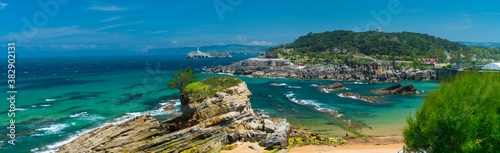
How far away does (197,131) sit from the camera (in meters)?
31.3

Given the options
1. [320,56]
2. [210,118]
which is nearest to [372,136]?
[210,118]

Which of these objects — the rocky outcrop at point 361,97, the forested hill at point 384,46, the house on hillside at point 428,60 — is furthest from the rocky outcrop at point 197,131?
the forested hill at point 384,46

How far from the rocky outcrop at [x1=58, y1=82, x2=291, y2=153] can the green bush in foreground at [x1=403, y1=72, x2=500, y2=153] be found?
14122 millimetres

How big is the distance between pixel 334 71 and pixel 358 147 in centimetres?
7803

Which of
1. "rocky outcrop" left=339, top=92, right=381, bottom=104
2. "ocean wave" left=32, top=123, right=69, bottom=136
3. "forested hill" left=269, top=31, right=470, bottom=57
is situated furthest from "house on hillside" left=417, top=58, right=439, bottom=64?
"ocean wave" left=32, top=123, right=69, bottom=136

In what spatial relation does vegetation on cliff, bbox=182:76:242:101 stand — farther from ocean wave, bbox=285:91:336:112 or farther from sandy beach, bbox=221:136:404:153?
ocean wave, bbox=285:91:336:112

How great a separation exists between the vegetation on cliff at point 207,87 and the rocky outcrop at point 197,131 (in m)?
0.46

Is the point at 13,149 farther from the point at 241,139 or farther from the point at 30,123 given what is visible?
the point at 241,139

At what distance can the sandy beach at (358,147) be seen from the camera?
29062 millimetres

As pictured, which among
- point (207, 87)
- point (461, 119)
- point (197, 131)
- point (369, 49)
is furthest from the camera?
point (369, 49)

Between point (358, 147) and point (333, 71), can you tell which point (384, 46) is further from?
point (358, 147)

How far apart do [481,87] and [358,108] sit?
120 feet

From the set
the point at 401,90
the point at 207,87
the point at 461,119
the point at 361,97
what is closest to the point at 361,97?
the point at 361,97

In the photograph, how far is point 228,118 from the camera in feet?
109
